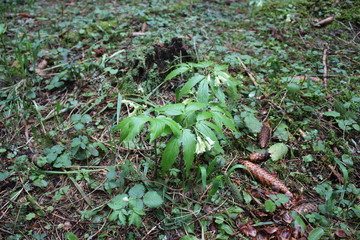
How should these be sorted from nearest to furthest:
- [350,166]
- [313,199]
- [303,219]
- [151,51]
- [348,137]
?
1. [303,219]
2. [313,199]
3. [350,166]
4. [348,137]
5. [151,51]

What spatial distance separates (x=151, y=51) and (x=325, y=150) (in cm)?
197

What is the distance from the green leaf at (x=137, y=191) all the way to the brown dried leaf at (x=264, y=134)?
1096 millimetres

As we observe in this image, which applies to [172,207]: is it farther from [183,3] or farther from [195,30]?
[183,3]

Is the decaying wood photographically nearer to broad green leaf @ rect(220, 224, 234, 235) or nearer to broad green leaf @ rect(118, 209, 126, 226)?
broad green leaf @ rect(220, 224, 234, 235)

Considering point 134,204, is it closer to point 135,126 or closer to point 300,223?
point 135,126

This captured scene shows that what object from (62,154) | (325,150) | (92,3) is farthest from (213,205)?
(92,3)

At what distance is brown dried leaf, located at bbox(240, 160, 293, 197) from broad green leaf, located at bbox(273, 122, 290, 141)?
409mm

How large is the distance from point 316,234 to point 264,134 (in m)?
0.90

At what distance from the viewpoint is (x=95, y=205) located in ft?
6.07

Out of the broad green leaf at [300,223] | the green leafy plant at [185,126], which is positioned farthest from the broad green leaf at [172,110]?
the broad green leaf at [300,223]

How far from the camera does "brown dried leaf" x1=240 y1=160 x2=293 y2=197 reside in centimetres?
189

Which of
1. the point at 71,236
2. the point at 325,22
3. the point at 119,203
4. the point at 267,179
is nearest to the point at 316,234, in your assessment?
the point at 267,179

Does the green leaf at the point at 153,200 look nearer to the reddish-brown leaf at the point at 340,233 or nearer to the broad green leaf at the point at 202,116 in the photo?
the broad green leaf at the point at 202,116

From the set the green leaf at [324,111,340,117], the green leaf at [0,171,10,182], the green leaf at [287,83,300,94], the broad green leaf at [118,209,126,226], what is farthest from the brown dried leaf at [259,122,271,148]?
the green leaf at [0,171,10,182]
